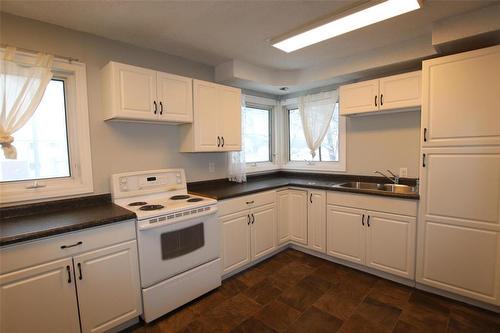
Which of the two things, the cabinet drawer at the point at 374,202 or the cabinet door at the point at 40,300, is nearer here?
the cabinet door at the point at 40,300

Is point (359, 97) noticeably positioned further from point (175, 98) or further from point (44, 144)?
point (44, 144)

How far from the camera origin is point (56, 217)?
1833 mm

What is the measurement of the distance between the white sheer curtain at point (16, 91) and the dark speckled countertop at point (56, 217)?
0.44 m

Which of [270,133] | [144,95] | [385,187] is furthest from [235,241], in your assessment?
[270,133]

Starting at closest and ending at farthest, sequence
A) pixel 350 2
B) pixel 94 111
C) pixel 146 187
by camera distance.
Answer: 1. pixel 350 2
2. pixel 94 111
3. pixel 146 187

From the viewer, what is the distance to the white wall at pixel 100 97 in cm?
194

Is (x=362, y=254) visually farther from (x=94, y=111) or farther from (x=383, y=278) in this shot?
(x=94, y=111)

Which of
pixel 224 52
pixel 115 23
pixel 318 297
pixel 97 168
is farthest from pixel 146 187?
pixel 318 297

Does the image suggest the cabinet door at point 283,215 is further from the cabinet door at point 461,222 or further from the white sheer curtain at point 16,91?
the white sheer curtain at point 16,91

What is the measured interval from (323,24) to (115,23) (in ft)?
5.45

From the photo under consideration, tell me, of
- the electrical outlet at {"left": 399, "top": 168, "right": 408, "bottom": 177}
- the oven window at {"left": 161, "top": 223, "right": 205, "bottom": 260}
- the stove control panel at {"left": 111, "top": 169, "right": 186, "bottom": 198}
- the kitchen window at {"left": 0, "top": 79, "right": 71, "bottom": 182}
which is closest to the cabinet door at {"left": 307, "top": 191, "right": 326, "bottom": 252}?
the electrical outlet at {"left": 399, "top": 168, "right": 408, "bottom": 177}

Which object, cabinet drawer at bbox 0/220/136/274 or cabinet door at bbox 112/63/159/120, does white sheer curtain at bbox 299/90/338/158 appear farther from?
cabinet drawer at bbox 0/220/136/274

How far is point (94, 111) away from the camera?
7.33 ft

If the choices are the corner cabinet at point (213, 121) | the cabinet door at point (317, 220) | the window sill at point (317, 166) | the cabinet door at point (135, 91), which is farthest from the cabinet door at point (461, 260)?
the cabinet door at point (135, 91)
